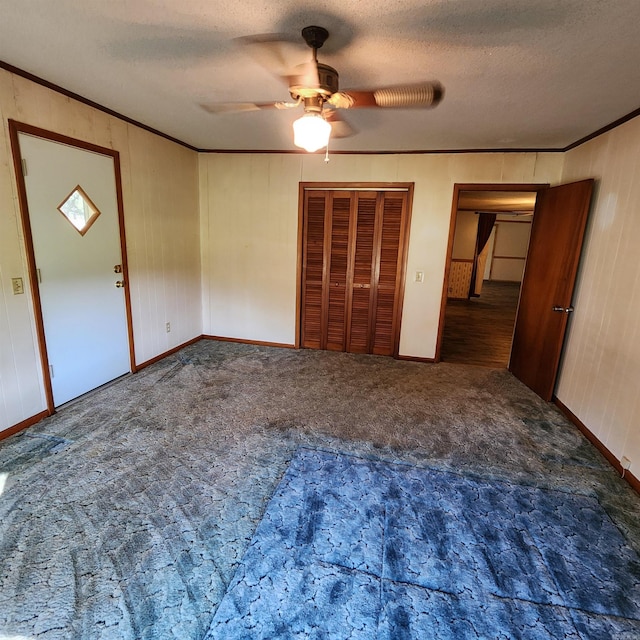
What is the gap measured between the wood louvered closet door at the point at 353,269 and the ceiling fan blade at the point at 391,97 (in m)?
2.28

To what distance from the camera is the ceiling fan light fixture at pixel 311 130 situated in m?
1.89

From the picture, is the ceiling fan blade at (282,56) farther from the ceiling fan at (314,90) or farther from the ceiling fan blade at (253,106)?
the ceiling fan blade at (253,106)

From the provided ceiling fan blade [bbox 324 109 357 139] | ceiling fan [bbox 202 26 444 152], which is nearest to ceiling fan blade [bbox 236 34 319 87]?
ceiling fan [bbox 202 26 444 152]

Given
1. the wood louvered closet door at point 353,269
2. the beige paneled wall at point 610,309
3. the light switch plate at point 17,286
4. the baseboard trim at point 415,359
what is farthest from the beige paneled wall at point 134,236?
the beige paneled wall at point 610,309

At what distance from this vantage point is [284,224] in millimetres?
4523

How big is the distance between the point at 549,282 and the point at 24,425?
14.7 ft

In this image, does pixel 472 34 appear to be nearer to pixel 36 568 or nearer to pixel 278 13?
pixel 278 13

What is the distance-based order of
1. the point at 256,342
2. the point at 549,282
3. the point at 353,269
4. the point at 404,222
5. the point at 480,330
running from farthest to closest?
1. the point at 480,330
2. the point at 256,342
3. the point at 353,269
4. the point at 404,222
5. the point at 549,282

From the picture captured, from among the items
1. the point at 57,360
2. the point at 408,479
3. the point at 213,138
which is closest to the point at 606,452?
the point at 408,479

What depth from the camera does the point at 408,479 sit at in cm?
229

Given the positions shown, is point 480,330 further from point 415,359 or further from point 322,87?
point 322,87

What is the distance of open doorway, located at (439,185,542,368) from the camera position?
15.5 ft

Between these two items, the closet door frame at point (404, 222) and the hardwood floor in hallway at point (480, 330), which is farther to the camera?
the hardwood floor in hallway at point (480, 330)

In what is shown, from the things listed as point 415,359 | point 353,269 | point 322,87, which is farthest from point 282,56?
point 415,359
